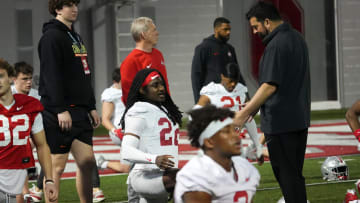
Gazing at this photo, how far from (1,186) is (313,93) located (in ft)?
71.0

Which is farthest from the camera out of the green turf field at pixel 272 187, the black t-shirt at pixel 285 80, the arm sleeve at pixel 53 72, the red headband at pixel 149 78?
the green turf field at pixel 272 187

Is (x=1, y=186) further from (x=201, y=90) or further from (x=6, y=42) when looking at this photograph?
(x=6, y=42)

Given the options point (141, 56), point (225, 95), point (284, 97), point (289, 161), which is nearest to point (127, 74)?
point (141, 56)

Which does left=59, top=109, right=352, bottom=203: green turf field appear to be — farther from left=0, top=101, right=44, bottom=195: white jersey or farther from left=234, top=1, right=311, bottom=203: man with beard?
left=0, top=101, right=44, bottom=195: white jersey

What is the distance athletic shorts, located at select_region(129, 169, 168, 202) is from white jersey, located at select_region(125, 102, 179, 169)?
0.06 metres

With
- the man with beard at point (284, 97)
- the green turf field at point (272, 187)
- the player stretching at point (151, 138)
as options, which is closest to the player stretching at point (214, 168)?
the player stretching at point (151, 138)

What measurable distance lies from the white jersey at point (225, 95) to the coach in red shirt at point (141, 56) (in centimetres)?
276

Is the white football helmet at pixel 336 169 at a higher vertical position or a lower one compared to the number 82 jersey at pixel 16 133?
lower

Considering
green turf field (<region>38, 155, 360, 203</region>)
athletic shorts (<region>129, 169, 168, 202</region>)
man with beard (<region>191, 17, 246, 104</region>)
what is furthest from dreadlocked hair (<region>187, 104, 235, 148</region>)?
man with beard (<region>191, 17, 246, 104</region>)

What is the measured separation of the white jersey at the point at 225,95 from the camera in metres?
10.1

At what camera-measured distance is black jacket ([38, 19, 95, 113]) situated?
6.52 m

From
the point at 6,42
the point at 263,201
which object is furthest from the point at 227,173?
the point at 6,42

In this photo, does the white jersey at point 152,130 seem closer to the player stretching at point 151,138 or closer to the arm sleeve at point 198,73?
the player stretching at point 151,138

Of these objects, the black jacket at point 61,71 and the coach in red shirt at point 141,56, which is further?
the coach in red shirt at point 141,56
